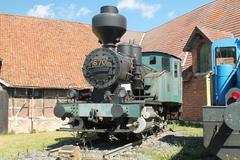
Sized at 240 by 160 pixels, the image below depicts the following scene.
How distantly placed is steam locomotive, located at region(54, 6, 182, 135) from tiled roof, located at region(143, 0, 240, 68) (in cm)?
797

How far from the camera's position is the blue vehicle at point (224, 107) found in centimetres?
578

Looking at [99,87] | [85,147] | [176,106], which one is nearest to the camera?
[85,147]

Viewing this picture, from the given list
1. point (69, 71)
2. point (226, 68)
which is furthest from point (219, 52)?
point (69, 71)

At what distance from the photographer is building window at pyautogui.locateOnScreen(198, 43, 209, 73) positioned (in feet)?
61.6

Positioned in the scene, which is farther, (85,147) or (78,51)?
(78,51)

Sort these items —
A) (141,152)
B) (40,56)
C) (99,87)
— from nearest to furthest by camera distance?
(141,152), (99,87), (40,56)

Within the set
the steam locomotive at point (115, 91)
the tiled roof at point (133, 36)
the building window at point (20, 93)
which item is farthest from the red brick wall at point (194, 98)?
the tiled roof at point (133, 36)

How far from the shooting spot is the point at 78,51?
25.2 meters

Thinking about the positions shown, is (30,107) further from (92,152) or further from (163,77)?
(92,152)

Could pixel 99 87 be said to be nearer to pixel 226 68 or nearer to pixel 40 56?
pixel 226 68

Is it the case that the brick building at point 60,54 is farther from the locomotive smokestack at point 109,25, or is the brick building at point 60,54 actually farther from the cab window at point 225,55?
the cab window at point 225,55

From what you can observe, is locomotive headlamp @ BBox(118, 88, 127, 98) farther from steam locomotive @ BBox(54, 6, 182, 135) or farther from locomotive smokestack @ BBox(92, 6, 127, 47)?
locomotive smokestack @ BBox(92, 6, 127, 47)

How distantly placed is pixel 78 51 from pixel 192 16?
8.24 metres

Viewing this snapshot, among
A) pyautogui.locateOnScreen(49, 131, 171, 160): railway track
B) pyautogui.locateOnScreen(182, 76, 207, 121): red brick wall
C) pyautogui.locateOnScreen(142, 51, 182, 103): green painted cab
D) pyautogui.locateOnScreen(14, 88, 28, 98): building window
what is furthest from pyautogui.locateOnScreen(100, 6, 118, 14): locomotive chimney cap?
pyautogui.locateOnScreen(14, 88, 28, 98): building window
